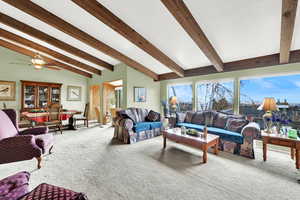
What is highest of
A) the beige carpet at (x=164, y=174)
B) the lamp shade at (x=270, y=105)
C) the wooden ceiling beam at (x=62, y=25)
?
the wooden ceiling beam at (x=62, y=25)

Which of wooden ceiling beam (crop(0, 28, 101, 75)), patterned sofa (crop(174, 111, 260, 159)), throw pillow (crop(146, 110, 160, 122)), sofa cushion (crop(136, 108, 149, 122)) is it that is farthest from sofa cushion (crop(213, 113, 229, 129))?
wooden ceiling beam (crop(0, 28, 101, 75))

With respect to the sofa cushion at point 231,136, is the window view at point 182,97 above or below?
above

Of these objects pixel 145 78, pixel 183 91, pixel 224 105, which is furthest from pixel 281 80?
pixel 145 78

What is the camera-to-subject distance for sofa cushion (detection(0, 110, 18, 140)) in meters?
2.12

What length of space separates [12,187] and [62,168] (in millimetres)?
1485

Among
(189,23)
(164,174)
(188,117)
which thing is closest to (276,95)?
(188,117)

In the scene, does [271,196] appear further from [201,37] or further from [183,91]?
[183,91]

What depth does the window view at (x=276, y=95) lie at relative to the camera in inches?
123

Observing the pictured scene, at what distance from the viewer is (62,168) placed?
225 centimetres

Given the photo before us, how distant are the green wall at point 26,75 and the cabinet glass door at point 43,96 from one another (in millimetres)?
488

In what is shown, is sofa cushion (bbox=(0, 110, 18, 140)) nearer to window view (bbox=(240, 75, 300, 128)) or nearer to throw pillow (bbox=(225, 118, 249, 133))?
throw pillow (bbox=(225, 118, 249, 133))

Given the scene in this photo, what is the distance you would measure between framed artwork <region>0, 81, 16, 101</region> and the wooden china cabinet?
0.39 meters

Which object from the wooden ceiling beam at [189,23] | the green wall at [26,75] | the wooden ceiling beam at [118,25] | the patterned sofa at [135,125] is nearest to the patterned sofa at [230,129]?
the patterned sofa at [135,125]

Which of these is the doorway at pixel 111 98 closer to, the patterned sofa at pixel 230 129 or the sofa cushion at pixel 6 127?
the patterned sofa at pixel 230 129
